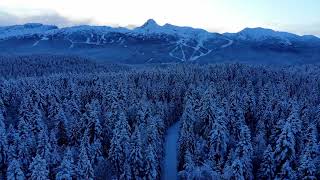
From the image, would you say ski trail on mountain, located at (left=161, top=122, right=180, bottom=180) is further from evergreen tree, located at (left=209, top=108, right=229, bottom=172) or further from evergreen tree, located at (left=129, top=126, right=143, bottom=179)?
evergreen tree, located at (left=129, top=126, right=143, bottom=179)

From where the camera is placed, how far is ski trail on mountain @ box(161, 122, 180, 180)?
8456 cm

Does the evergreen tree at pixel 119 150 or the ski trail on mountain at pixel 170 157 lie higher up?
the evergreen tree at pixel 119 150

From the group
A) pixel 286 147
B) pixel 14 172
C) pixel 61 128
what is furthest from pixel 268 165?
pixel 61 128

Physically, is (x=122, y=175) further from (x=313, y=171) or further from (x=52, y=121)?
(x=52, y=121)

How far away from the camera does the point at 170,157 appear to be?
96000mm

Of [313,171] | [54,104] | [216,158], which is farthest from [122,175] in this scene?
[54,104]

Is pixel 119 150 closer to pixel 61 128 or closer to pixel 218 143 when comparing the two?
pixel 218 143

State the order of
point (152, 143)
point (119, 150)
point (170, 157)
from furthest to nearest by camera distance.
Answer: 1. point (170, 157)
2. point (152, 143)
3. point (119, 150)

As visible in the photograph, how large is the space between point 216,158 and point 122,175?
66.5ft

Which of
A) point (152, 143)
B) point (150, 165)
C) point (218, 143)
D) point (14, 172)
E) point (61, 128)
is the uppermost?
point (218, 143)

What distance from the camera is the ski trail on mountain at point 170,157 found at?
84.6 m

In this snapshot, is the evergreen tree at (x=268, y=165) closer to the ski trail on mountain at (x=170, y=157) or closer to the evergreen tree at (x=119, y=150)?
the ski trail on mountain at (x=170, y=157)

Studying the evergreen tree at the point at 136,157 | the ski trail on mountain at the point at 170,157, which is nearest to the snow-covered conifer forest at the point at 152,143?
the evergreen tree at the point at 136,157

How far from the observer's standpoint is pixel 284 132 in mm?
65188
